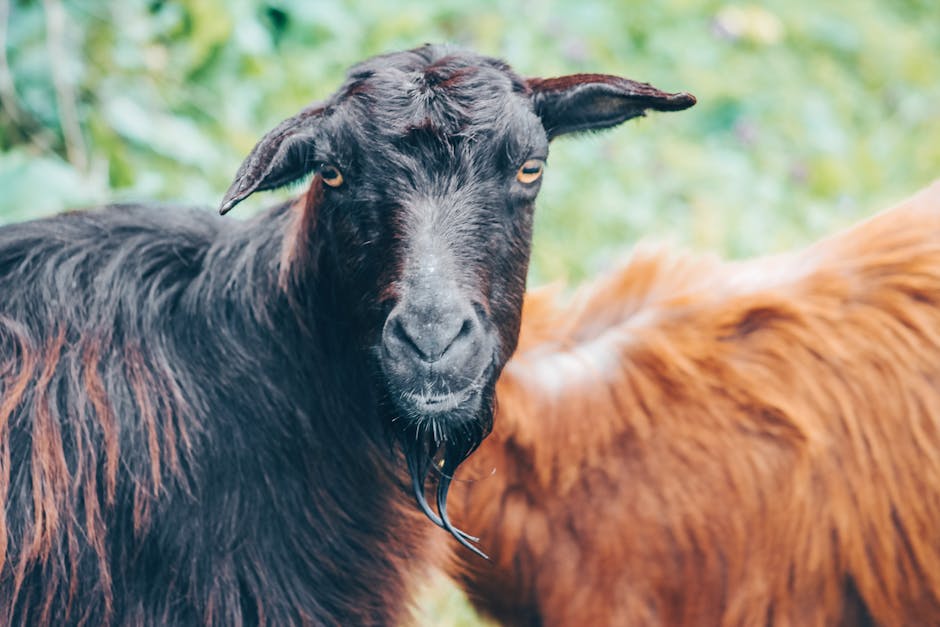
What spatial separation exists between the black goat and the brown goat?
56 cm

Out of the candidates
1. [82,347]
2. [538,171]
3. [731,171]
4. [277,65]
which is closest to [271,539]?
[82,347]

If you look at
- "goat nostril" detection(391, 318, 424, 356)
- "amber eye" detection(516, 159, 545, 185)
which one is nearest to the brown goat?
"amber eye" detection(516, 159, 545, 185)

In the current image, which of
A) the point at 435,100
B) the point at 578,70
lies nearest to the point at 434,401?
the point at 435,100

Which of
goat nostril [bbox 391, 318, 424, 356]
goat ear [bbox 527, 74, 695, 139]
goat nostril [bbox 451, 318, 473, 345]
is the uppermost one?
goat ear [bbox 527, 74, 695, 139]

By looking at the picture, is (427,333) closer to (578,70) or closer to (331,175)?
(331,175)

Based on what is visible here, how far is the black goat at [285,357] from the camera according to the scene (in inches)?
107

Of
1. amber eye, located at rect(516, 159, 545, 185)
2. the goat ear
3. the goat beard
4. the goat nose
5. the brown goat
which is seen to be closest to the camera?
the goat nose

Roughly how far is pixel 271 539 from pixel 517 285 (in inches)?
37.7

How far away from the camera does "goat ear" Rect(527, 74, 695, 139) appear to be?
115 inches

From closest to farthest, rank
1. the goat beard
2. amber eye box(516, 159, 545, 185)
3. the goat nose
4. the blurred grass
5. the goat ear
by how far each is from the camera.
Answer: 1. the goat nose
2. the goat beard
3. amber eye box(516, 159, 545, 185)
4. the goat ear
5. the blurred grass

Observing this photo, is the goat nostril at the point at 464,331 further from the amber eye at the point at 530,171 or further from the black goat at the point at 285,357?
the amber eye at the point at 530,171

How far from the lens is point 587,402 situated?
11.9 feet

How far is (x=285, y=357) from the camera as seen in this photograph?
3.15m

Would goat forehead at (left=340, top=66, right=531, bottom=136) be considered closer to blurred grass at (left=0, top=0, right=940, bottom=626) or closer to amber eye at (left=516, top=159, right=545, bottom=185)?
amber eye at (left=516, top=159, right=545, bottom=185)
